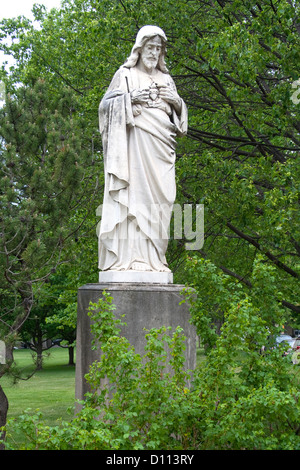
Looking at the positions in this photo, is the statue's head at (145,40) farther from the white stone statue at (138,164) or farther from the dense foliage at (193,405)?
the dense foliage at (193,405)

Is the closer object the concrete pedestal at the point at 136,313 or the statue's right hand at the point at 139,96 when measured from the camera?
the concrete pedestal at the point at 136,313

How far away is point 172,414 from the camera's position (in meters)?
3.94

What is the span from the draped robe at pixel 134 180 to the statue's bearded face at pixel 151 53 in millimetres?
206

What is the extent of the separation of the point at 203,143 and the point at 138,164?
6.24 meters

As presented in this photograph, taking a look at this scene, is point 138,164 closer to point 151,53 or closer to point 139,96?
point 139,96

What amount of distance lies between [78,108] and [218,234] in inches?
184

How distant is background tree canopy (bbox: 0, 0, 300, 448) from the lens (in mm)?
9188

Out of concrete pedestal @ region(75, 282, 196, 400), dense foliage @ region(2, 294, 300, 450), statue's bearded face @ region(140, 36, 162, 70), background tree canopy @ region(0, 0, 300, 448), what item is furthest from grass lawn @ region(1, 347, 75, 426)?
dense foliage @ region(2, 294, 300, 450)

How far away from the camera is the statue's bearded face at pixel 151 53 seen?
21.3 ft

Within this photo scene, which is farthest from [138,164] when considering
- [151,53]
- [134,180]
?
[151,53]

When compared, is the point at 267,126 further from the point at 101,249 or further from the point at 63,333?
the point at 63,333

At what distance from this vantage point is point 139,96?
630 centimetres

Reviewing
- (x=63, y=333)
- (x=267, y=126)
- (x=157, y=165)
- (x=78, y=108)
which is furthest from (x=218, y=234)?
(x=63, y=333)

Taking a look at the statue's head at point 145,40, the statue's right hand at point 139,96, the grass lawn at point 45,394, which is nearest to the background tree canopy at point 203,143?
the statue's head at point 145,40
